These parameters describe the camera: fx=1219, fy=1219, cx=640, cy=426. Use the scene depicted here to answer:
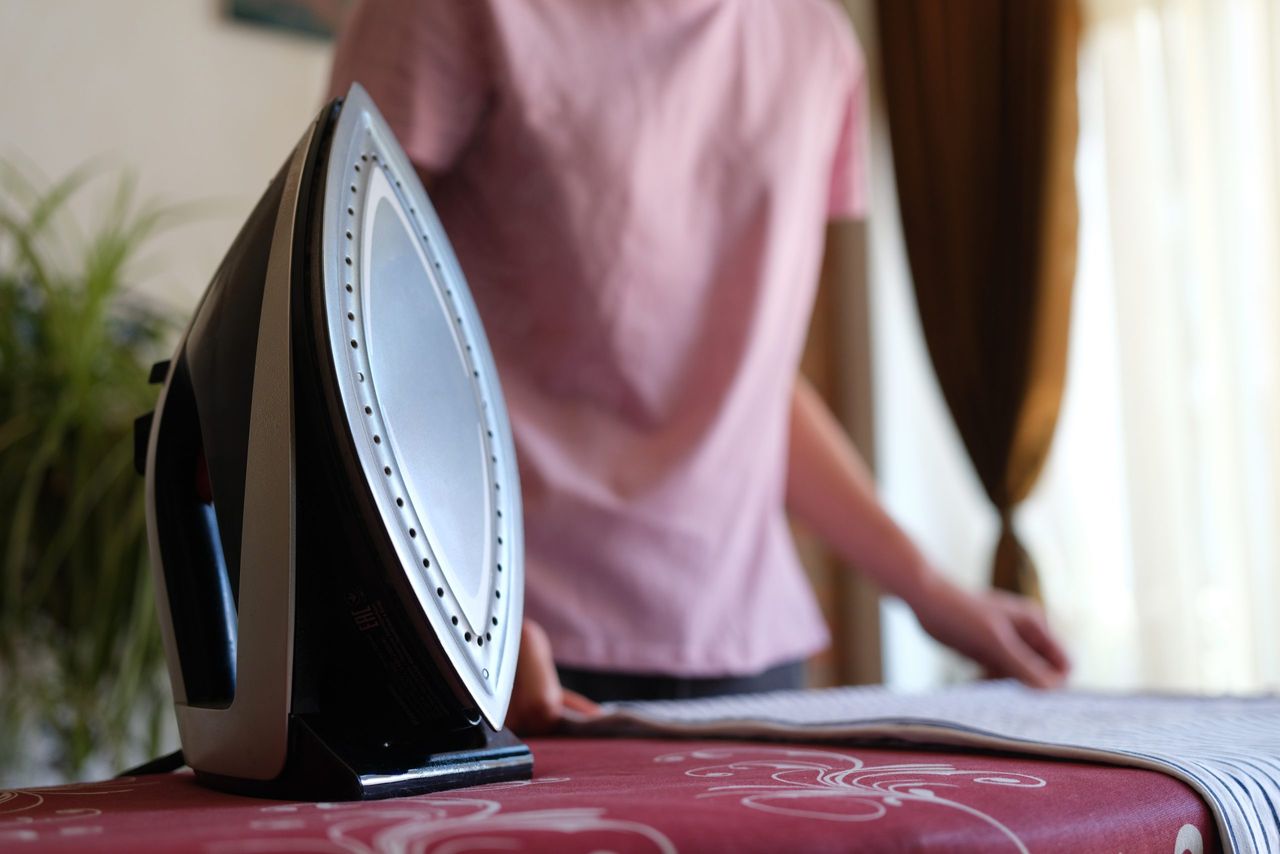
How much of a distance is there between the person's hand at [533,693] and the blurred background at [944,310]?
125cm

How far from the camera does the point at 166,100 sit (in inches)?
94.4

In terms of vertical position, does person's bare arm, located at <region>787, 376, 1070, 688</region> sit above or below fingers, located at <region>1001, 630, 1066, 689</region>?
above

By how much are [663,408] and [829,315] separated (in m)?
1.88

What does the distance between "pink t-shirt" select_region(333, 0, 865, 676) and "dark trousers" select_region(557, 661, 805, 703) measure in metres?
0.01

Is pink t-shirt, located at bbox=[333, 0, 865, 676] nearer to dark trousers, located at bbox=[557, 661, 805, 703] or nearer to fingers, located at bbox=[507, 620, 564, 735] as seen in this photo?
dark trousers, located at bbox=[557, 661, 805, 703]

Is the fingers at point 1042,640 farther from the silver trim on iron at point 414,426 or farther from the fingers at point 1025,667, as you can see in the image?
the silver trim on iron at point 414,426

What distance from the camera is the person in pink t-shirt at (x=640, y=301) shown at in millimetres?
843

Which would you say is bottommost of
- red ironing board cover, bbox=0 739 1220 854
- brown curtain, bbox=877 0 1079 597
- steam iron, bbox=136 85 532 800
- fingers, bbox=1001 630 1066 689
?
fingers, bbox=1001 630 1066 689

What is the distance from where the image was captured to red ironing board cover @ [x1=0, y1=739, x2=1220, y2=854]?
0.95ft

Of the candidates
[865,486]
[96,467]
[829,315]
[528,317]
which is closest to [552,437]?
[528,317]

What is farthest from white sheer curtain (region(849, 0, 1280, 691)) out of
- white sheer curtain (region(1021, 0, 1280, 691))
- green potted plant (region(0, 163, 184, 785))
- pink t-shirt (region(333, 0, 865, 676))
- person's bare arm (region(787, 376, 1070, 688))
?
green potted plant (region(0, 163, 184, 785))

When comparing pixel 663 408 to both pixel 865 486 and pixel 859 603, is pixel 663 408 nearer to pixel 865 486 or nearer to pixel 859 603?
pixel 865 486

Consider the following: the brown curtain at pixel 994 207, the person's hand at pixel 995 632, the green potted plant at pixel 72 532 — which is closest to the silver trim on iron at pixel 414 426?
the person's hand at pixel 995 632

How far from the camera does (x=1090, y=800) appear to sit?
378mm
